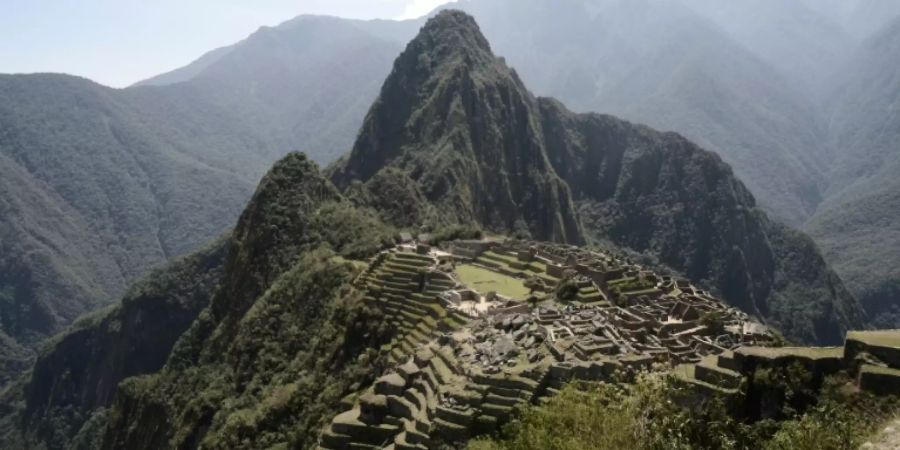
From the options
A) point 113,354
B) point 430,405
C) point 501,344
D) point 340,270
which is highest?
point 340,270

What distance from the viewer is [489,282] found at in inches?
2399

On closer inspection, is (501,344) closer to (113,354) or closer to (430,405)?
(430,405)

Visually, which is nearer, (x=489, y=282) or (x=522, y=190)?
(x=489, y=282)

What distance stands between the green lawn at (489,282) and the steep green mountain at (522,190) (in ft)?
167

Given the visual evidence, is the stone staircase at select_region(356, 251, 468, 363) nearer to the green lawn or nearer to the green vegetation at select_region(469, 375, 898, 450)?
the green lawn

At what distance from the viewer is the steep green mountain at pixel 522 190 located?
145375 millimetres

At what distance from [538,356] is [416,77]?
147 m

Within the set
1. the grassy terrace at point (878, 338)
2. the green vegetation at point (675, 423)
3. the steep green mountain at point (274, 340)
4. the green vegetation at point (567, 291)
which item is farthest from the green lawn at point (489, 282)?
the grassy terrace at point (878, 338)

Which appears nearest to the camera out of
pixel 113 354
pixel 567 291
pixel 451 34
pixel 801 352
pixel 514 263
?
pixel 801 352

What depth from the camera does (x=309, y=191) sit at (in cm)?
9981

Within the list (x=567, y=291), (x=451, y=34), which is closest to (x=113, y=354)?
(x=451, y=34)

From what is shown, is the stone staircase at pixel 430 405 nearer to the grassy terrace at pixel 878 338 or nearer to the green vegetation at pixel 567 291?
the grassy terrace at pixel 878 338

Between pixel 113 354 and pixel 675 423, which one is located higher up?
pixel 675 423

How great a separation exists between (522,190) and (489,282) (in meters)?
105
